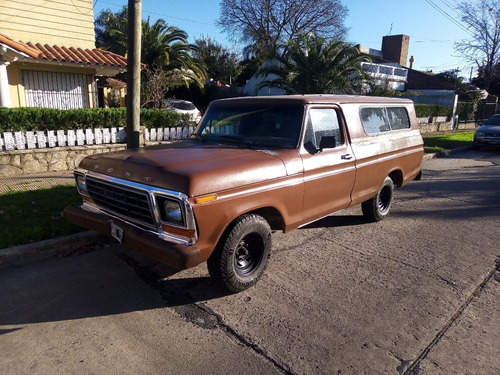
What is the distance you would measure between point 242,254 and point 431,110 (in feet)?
71.1

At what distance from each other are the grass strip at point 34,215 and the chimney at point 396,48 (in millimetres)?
41290

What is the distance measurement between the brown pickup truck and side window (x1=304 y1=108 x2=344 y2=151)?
0.01 m

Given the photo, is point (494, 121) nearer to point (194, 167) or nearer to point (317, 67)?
point (317, 67)

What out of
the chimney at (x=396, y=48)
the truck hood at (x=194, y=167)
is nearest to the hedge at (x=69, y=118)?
the truck hood at (x=194, y=167)

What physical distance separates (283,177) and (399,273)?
181 centimetres

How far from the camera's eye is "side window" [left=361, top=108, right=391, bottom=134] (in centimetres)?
521

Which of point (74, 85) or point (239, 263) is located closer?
point (239, 263)

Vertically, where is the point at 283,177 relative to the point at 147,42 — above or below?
below

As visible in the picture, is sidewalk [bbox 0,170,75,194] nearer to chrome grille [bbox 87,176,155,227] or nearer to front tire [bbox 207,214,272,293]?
chrome grille [bbox 87,176,155,227]

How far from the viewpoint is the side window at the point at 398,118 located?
5926 millimetres

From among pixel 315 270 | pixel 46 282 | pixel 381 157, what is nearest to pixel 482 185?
pixel 381 157

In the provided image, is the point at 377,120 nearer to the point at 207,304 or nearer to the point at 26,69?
the point at 207,304

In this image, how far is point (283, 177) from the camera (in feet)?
12.5

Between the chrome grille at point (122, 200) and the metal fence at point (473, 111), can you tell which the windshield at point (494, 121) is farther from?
the chrome grille at point (122, 200)
